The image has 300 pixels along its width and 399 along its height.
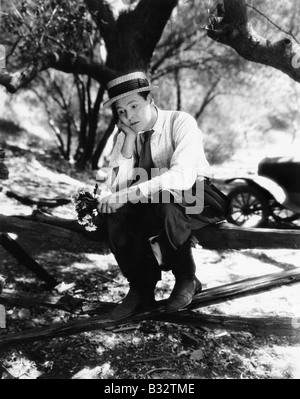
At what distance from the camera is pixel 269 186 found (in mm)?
5586

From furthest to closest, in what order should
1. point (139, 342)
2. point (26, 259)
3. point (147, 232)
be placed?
point (26, 259) → point (139, 342) → point (147, 232)

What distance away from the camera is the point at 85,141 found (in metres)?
9.41

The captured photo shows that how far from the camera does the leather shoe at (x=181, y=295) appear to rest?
9.60 feet

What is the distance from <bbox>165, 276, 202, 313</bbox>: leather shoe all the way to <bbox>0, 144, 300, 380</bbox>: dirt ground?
37 centimetres

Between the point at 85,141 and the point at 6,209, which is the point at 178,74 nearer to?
the point at 85,141

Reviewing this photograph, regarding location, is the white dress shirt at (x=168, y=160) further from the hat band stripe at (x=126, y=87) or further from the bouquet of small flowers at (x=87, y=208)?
the hat band stripe at (x=126, y=87)

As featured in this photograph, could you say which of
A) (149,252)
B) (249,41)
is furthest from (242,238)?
(249,41)

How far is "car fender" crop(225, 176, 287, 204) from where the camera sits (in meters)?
5.44

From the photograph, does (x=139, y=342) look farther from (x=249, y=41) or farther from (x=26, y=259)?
(x=249, y=41)

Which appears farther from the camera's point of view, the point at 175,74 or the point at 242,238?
the point at 175,74

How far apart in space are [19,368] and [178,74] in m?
8.98

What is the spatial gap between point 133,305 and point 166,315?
0.28 meters

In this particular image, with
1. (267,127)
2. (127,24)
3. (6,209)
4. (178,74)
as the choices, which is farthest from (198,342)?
(267,127)

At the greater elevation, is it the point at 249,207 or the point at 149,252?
the point at 249,207
